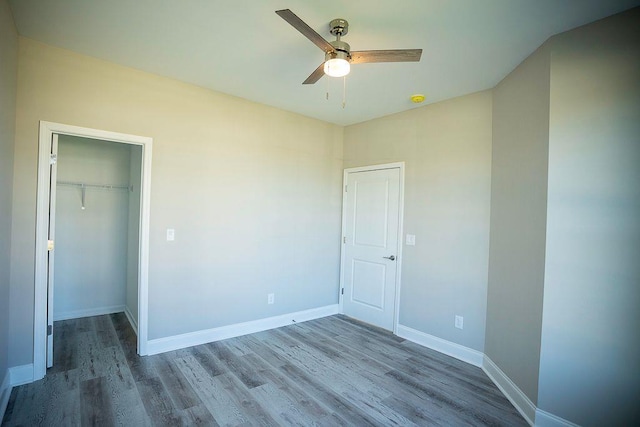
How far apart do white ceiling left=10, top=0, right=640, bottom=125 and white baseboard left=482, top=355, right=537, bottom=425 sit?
2563mm

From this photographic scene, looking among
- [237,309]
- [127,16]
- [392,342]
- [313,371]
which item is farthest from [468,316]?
[127,16]

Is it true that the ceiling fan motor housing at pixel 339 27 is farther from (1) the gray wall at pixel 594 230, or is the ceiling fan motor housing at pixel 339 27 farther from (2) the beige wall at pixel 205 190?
(2) the beige wall at pixel 205 190

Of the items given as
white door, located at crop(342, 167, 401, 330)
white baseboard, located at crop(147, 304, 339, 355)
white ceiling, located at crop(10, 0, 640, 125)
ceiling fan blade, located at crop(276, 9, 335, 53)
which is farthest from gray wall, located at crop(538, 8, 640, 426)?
white baseboard, located at crop(147, 304, 339, 355)

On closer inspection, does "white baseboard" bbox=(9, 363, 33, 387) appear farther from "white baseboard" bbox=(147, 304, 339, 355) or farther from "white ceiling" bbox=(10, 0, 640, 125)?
"white ceiling" bbox=(10, 0, 640, 125)

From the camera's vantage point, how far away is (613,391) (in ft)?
6.18

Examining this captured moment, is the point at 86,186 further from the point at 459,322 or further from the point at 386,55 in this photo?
the point at 459,322

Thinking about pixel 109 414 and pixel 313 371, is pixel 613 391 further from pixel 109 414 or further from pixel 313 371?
pixel 109 414

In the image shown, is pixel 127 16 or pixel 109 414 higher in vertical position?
pixel 127 16

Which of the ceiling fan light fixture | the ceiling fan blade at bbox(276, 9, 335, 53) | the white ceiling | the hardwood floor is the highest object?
the white ceiling

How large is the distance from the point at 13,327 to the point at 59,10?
2.33 metres

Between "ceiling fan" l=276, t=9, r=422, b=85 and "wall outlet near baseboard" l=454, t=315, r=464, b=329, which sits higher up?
"ceiling fan" l=276, t=9, r=422, b=85

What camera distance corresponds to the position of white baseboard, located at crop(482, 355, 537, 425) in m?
2.20

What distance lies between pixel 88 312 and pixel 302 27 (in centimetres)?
437

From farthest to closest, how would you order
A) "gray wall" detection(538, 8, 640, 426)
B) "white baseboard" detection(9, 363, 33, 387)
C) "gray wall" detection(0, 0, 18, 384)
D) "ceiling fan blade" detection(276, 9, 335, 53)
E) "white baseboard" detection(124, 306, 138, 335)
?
1. "white baseboard" detection(124, 306, 138, 335)
2. "white baseboard" detection(9, 363, 33, 387)
3. "gray wall" detection(0, 0, 18, 384)
4. "gray wall" detection(538, 8, 640, 426)
5. "ceiling fan blade" detection(276, 9, 335, 53)
